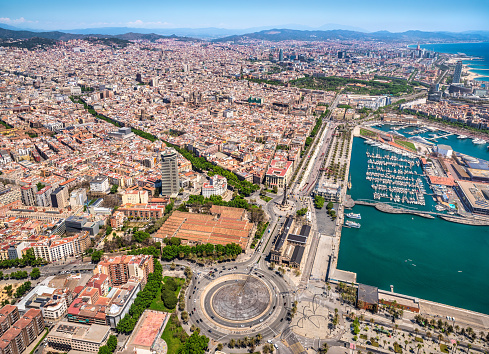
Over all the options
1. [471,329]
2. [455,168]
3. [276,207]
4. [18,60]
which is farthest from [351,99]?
[18,60]

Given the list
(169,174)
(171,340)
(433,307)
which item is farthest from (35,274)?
(433,307)

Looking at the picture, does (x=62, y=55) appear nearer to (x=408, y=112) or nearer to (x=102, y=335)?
(x=408, y=112)

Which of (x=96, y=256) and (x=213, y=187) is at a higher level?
(x=213, y=187)

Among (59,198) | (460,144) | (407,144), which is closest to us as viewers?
(59,198)

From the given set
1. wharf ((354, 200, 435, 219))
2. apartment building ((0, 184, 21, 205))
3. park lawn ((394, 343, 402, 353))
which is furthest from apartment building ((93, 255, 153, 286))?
wharf ((354, 200, 435, 219))

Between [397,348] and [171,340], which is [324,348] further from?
→ [171,340]

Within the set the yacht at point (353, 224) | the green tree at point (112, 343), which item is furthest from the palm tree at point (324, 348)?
the yacht at point (353, 224)
